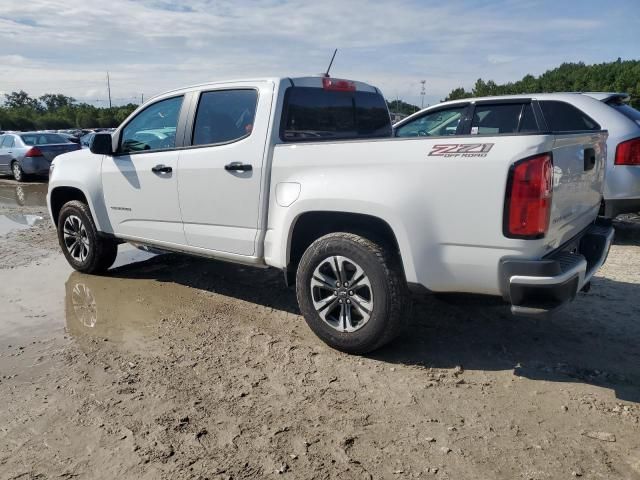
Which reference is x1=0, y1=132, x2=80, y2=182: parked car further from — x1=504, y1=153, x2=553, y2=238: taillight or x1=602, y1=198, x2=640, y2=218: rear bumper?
x1=504, y1=153, x2=553, y2=238: taillight

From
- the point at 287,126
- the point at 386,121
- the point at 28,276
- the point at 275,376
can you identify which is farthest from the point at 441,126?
the point at 28,276

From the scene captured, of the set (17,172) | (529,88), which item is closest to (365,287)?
(17,172)

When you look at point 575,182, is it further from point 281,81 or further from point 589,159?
point 281,81

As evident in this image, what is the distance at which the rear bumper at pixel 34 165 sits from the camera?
15.0 m

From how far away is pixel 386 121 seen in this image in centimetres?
529

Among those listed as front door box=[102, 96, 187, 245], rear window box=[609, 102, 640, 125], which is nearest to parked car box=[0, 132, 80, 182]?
front door box=[102, 96, 187, 245]

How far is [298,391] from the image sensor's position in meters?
3.29

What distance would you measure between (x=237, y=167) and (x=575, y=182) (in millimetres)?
2381

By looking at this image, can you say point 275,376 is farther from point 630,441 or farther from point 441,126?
point 441,126

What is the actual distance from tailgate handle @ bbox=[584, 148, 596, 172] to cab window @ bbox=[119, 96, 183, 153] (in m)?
3.30

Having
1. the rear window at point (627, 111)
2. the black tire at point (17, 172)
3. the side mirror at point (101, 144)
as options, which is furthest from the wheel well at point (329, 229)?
the black tire at point (17, 172)

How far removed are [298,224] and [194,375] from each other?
1.29m

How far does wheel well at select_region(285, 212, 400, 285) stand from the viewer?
3.60 m

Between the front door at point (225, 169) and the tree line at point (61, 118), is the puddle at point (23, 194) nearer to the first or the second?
the front door at point (225, 169)
